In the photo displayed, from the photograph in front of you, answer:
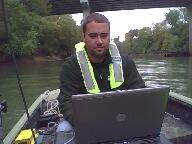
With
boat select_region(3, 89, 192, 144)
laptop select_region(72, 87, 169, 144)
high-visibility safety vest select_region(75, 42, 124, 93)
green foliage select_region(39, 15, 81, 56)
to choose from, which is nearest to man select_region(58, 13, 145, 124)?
high-visibility safety vest select_region(75, 42, 124, 93)

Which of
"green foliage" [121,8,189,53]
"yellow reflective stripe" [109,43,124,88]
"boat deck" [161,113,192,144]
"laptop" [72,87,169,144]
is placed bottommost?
"green foliage" [121,8,189,53]

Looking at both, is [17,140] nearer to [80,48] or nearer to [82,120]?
[80,48]

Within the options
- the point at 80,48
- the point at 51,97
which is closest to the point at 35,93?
the point at 51,97

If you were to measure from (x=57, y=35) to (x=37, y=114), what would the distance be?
48.0 m

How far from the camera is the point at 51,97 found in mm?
7215

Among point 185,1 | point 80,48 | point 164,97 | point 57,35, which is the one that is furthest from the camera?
point 57,35

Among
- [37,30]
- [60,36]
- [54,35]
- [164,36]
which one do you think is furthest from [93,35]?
[164,36]

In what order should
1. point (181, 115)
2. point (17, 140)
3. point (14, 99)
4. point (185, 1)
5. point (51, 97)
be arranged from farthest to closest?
point (185, 1), point (14, 99), point (51, 97), point (181, 115), point (17, 140)

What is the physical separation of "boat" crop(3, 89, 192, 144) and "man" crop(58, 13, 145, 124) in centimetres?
131

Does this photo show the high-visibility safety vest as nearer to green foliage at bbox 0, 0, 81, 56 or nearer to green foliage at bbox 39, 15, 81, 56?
green foliage at bbox 0, 0, 81, 56

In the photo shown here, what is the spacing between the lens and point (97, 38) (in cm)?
325

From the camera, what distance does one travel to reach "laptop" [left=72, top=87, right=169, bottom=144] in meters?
2.61

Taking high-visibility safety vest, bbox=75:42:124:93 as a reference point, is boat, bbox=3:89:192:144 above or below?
below

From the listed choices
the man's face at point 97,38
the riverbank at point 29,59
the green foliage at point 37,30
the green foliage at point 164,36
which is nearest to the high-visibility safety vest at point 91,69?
the man's face at point 97,38
